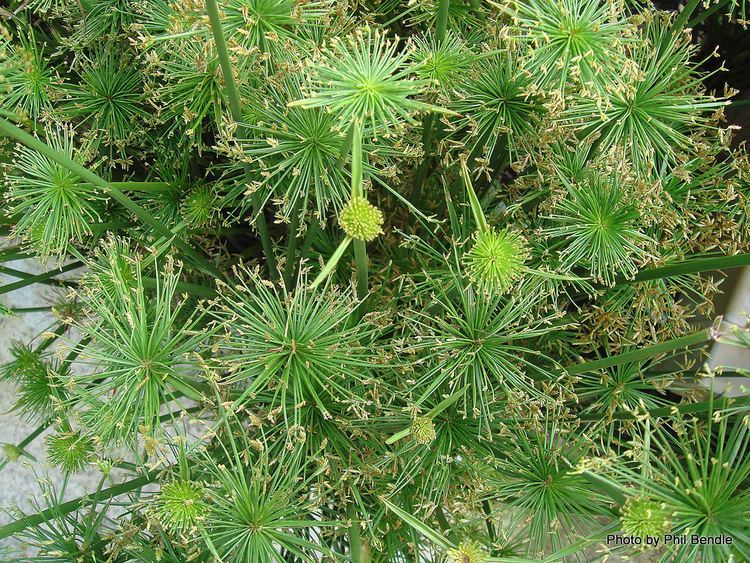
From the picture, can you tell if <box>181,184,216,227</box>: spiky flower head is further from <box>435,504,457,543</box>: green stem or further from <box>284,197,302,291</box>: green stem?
<box>435,504,457,543</box>: green stem

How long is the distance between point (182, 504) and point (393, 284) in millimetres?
417

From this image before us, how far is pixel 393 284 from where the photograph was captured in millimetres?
896

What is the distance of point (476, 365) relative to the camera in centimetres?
66

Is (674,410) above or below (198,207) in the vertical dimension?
below

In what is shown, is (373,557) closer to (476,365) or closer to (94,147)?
(476,365)

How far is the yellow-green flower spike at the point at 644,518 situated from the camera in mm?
493

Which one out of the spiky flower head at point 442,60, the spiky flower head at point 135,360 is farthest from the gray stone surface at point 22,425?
the spiky flower head at point 442,60

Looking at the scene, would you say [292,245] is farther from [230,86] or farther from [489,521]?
[489,521]

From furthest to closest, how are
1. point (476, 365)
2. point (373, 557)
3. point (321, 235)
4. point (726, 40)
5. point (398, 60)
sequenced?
point (726, 40) < point (321, 235) < point (373, 557) < point (476, 365) < point (398, 60)

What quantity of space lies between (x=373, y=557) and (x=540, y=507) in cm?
22

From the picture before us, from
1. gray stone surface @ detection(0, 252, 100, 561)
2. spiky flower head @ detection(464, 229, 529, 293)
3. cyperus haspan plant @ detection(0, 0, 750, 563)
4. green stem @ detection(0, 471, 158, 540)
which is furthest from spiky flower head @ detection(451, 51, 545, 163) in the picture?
gray stone surface @ detection(0, 252, 100, 561)

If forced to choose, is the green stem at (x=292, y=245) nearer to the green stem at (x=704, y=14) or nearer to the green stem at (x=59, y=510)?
the green stem at (x=59, y=510)

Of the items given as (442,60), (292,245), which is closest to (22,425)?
(292,245)

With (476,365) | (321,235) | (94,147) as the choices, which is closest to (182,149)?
(94,147)
